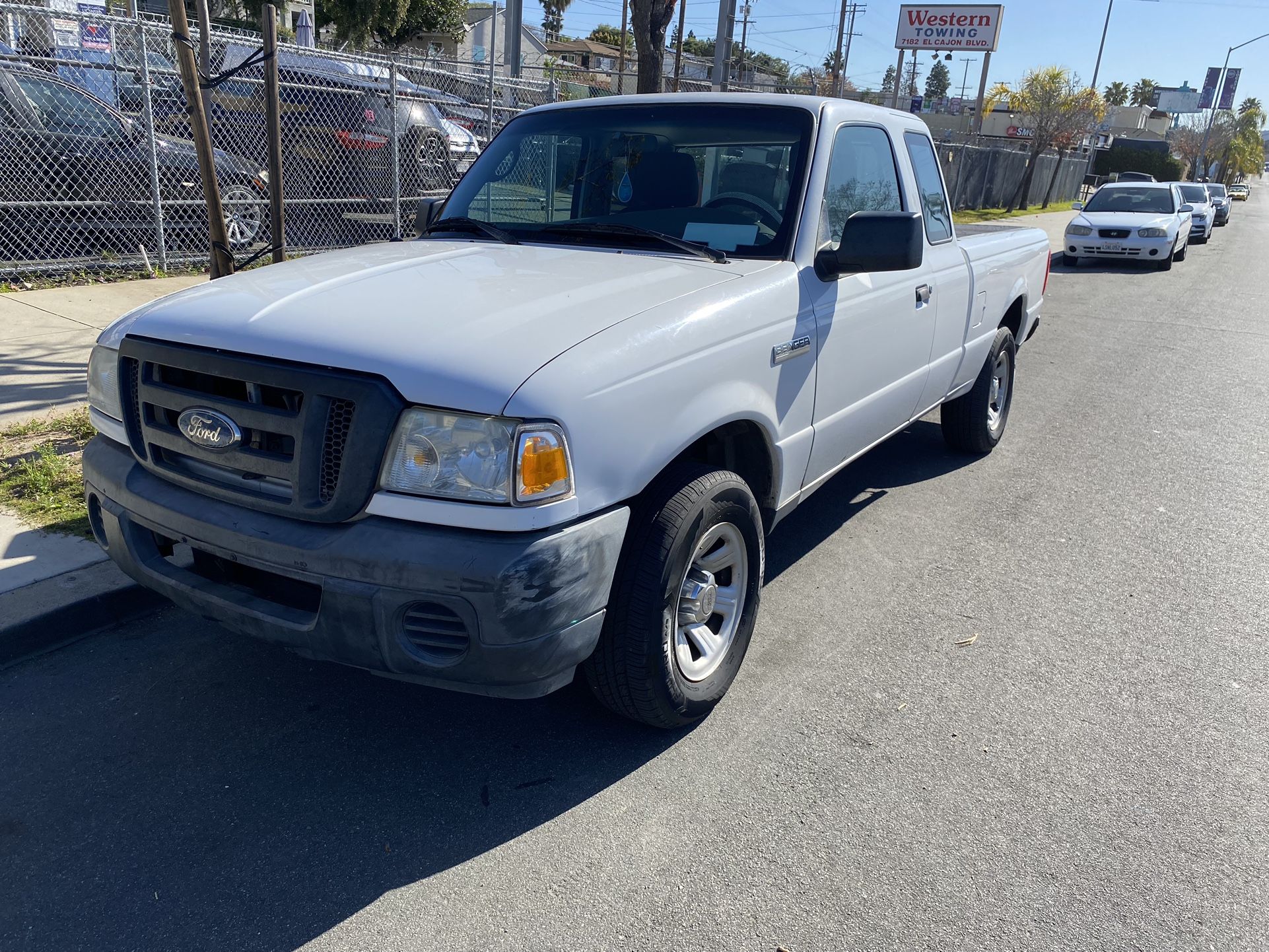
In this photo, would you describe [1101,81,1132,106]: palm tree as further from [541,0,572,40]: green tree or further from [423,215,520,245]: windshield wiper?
[423,215,520,245]: windshield wiper

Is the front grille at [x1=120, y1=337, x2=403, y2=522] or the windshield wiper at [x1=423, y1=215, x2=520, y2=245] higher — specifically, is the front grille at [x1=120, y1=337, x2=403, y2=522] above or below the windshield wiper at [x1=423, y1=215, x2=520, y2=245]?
below

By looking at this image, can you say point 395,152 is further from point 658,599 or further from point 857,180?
point 658,599

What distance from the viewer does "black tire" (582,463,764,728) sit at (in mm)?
2768

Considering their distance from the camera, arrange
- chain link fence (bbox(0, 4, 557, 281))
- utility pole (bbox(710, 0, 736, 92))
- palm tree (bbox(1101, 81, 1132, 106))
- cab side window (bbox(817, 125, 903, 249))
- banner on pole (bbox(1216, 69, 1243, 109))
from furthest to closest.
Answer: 1. palm tree (bbox(1101, 81, 1132, 106))
2. banner on pole (bbox(1216, 69, 1243, 109))
3. utility pole (bbox(710, 0, 736, 92))
4. chain link fence (bbox(0, 4, 557, 281))
5. cab side window (bbox(817, 125, 903, 249))

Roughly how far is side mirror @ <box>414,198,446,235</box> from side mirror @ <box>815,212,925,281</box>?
1.84 m

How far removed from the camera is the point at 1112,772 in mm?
3074

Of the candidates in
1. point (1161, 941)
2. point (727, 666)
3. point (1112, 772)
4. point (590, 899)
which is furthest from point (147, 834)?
point (1112, 772)

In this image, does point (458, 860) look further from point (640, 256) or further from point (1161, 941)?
point (640, 256)

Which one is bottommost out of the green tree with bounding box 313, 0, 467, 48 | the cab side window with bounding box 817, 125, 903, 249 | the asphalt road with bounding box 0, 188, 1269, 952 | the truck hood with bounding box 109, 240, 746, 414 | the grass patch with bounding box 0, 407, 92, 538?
the asphalt road with bounding box 0, 188, 1269, 952

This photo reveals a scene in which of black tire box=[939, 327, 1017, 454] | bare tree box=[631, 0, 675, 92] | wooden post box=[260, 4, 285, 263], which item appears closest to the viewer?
wooden post box=[260, 4, 285, 263]

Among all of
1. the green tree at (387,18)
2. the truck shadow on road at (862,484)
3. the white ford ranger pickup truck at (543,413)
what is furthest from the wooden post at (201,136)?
the green tree at (387,18)

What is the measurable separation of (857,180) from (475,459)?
243 centimetres

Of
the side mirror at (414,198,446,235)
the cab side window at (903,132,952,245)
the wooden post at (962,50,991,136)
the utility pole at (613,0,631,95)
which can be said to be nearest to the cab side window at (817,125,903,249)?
the cab side window at (903,132,952,245)

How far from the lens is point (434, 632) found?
2451 mm
